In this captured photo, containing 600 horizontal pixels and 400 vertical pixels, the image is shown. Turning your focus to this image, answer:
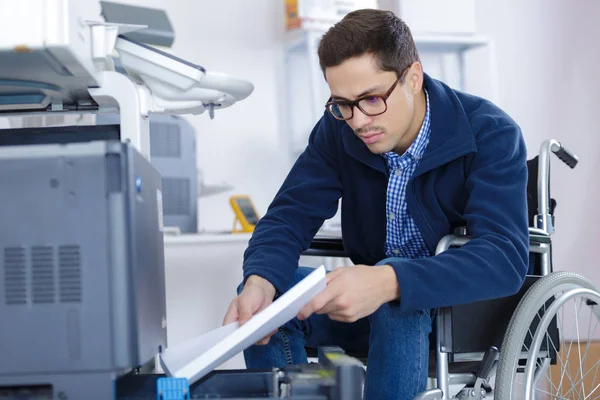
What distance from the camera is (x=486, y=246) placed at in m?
1.22

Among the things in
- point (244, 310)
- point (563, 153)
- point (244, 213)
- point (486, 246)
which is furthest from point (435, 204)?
point (244, 213)

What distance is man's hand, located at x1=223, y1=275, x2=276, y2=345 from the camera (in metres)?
1.17

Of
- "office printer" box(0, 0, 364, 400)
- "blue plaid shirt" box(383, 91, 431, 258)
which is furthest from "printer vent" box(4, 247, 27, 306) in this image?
"blue plaid shirt" box(383, 91, 431, 258)

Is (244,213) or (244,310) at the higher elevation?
(244,310)

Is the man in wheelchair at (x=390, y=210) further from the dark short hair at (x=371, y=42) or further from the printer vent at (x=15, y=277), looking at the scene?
the printer vent at (x=15, y=277)

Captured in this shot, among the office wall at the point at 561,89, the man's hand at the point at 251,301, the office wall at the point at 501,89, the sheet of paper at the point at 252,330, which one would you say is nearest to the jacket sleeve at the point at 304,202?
the man's hand at the point at 251,301

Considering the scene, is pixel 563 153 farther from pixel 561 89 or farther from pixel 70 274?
pixel 561 89

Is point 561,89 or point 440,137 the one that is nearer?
point 440,137

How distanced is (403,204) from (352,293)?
1.31ft

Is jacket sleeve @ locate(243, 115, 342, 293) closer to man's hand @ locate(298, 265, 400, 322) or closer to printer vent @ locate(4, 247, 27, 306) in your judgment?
man's hand @ locate(298, 265, 400, 322)

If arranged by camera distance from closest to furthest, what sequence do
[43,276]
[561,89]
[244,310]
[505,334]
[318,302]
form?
[43,276] → [318,302] → [244,310] → [505,334] → [561,89]

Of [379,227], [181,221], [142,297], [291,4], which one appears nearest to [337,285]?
[142,297]

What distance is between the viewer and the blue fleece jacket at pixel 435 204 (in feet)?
3.90

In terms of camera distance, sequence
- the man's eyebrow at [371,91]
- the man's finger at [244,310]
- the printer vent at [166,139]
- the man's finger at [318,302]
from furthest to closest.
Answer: the printer vent at [166,139]
the man's eyebrow at [371,91]
the man's finger at [244,310]
the man's finger at [318,302]
